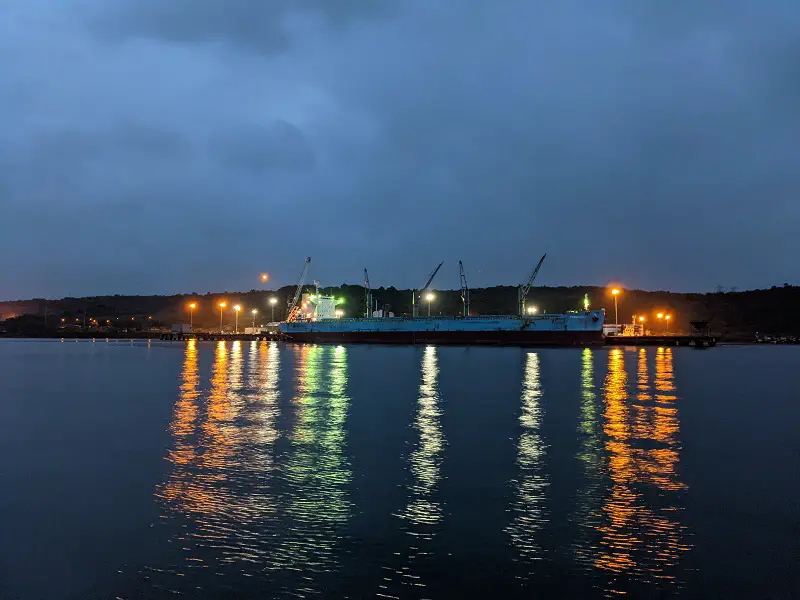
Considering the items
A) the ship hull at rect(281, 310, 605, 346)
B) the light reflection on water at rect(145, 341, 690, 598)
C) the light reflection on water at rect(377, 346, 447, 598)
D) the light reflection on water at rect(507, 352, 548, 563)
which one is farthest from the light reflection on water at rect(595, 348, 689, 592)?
the ship hull at rect(281, 310, 605, 346)

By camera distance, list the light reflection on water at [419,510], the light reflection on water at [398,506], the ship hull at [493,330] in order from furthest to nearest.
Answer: the ship hull at [493,330] → the light reflection on water at [398,506] → the light reflection on water at [419,510]

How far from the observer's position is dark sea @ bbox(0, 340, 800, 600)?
452 inches

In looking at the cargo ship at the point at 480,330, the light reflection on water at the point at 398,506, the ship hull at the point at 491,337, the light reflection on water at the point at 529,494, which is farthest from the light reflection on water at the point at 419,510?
the cargo ship at the point at 480,330

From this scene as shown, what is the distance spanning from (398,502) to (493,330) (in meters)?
118

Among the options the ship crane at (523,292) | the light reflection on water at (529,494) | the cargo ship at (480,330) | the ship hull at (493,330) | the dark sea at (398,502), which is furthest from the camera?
the ship crane at (523,292)

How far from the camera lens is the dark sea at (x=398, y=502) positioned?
452 inches

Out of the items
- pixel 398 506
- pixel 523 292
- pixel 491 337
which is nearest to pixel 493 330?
pixel 491 337

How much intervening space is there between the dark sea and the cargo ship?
94032 mm

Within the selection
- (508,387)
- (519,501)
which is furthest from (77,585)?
(508,387)

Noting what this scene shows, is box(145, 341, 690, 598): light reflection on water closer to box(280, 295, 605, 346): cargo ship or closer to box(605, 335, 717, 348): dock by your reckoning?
box(280, 295, 605, 346): cargo ship

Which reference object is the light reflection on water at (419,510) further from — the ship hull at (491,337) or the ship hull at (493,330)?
the ship hull at (493,330)

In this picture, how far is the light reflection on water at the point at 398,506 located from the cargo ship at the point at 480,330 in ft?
316

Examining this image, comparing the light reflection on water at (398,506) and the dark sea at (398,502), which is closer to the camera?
the dark sea at (398,502)

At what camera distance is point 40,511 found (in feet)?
52.5
